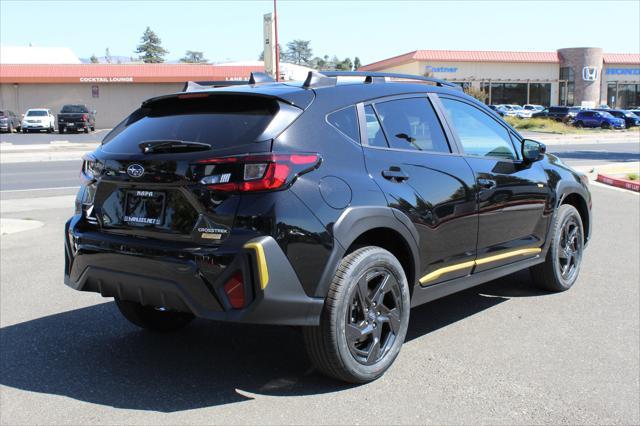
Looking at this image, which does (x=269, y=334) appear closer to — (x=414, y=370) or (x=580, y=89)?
(x=414, y=370)

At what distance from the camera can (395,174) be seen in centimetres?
427

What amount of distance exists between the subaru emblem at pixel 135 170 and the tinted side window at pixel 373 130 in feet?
4.63

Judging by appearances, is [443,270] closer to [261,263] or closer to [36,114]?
[261,263]

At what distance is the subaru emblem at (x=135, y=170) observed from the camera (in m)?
3.90

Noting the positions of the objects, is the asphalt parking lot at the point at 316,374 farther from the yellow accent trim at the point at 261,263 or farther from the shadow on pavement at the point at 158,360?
the yellow accent trim at the point at 261,263

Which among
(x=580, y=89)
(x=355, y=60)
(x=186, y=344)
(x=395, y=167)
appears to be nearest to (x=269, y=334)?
(x=186, y=344)

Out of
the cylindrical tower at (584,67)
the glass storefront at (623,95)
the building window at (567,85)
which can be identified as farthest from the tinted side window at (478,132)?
the glass storefront at (623,95)

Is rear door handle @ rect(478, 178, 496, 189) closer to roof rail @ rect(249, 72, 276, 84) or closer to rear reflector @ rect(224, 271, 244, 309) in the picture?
roof rail @ rect(249, 72, 276, 84)

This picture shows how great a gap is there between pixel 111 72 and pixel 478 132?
172ft

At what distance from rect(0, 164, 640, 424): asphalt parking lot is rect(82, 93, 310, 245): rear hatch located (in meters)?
0.98

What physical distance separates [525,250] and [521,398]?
1912mm

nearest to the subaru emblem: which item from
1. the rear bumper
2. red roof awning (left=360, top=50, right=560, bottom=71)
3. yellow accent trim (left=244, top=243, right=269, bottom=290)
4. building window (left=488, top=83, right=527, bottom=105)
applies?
the rear bumper

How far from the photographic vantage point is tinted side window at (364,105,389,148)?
4285mm

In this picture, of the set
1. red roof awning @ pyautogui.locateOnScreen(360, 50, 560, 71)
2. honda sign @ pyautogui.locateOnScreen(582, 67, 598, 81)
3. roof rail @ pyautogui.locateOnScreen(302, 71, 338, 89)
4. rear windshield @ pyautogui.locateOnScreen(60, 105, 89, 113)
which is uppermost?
red roof awning @ pyautogui.locateOnScreen(360, 50, 560, 71)
